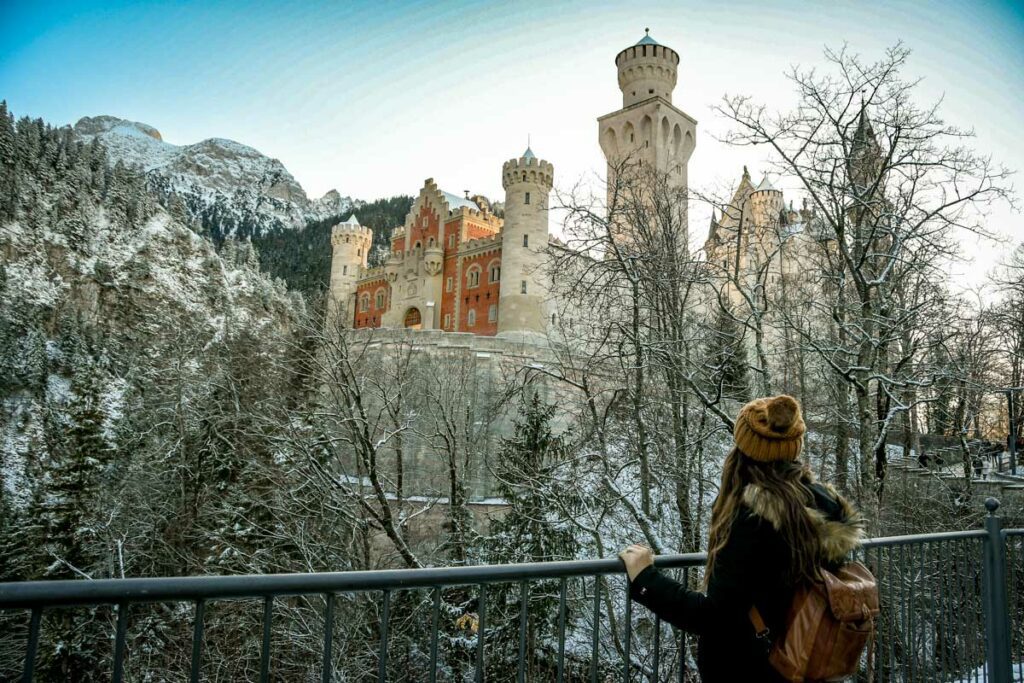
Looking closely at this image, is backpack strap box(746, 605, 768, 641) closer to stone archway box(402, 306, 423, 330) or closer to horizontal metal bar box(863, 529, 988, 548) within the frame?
horizontal metal bar box(863, 529, 988, 548)

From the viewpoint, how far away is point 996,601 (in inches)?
176

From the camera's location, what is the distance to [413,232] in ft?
182

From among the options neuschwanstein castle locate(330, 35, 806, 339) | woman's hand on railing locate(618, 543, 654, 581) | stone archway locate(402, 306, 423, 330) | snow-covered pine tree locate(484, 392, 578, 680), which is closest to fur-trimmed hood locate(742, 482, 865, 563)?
woman's hand on railing locate(618, 543, 654, 581)

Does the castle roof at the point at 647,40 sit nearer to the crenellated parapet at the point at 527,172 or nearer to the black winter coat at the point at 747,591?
the crenellated parapet at the point at 527,172

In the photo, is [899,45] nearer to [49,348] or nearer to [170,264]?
[49,348]

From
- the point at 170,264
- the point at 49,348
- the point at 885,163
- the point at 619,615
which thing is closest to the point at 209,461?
the point at 619,615

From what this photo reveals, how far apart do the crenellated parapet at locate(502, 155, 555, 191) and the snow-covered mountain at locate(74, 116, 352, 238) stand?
10966 cm

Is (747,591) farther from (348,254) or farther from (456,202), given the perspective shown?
(348,254)

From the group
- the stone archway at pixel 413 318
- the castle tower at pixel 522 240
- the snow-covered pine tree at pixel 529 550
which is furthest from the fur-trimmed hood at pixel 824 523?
the stone archway at pixel 413 318

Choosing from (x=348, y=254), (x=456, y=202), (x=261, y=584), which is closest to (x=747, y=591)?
(x=261, y=584)

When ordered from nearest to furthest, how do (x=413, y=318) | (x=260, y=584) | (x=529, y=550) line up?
(x=260, y=584)
(x=529, y=550)
(x=413, y=318)

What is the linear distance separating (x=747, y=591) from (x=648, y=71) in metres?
43.4

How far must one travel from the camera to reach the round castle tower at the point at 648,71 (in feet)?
134

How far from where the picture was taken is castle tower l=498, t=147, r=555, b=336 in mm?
42656
